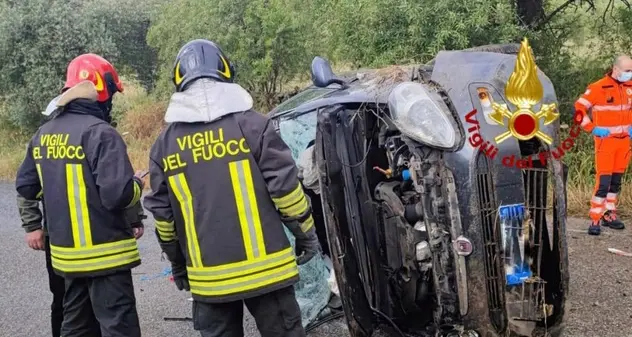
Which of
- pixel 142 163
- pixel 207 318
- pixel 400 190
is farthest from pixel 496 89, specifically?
pixel 142 163

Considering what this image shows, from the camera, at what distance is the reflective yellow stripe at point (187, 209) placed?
280cm

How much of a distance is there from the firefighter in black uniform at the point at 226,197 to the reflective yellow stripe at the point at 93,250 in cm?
56

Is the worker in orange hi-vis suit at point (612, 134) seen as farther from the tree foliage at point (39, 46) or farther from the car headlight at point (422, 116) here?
the tree foliage at point (39, 46)

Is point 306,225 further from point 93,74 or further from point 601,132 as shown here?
point 601,132

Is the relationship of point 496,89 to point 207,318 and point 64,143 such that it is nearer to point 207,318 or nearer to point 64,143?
point 207,318

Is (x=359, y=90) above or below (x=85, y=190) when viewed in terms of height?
above

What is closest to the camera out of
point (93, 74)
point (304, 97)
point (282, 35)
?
point (93, 74)

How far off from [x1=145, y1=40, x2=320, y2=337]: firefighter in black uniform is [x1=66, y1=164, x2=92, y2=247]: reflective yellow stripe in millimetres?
562

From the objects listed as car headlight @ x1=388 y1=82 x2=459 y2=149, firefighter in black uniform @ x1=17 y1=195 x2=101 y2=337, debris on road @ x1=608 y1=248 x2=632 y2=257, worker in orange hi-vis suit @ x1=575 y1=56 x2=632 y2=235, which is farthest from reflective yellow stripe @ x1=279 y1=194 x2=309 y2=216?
worker in orange hi-vis suit @ x1=575 y1=56 x2=632 y2=235

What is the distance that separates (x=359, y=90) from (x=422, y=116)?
0.71 metres

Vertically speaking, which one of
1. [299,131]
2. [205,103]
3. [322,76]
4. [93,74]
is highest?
[93,74]

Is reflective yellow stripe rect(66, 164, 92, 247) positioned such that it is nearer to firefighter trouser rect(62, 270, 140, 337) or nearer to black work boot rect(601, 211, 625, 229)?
firefighter trouser rect(62, 270, 140, 337)

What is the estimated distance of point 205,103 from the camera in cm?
277

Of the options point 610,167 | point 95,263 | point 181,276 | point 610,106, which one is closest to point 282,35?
point 610,106
